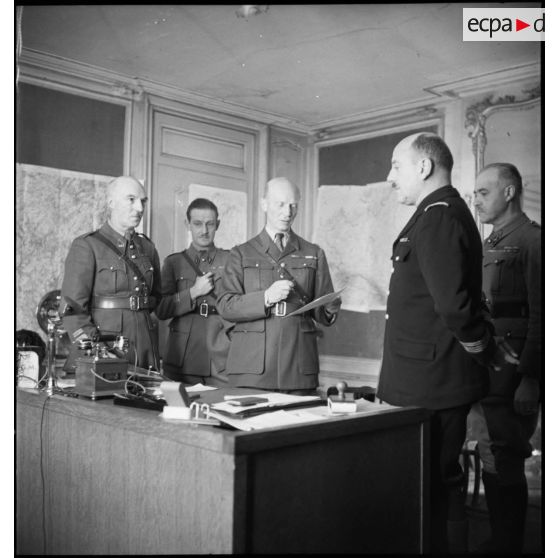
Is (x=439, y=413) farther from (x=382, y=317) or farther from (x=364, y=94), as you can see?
(x=364, y=94)

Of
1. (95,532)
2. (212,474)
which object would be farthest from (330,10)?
(95,532)

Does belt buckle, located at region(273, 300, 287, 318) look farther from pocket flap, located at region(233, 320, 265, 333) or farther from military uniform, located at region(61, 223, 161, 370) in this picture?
military uniform, located at region(61, 223, 161, 370)

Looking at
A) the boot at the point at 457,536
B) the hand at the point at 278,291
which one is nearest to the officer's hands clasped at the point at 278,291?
the hand at the point at 278,291

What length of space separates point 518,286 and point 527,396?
389 mm

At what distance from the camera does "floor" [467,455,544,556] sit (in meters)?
1.90

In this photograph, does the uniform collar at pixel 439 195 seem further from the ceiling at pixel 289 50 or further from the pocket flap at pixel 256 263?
the pocket flap at pixel 256 263

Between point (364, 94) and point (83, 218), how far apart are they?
57.2 inches

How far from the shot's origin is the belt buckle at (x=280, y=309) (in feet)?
8.82

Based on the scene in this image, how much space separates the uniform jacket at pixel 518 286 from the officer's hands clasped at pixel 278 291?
32.2 inches

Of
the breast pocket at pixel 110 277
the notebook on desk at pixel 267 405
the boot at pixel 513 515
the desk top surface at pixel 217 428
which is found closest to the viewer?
the desk top surface at pixel 217 428

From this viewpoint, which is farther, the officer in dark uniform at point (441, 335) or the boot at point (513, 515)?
the boot at point (513, 515)

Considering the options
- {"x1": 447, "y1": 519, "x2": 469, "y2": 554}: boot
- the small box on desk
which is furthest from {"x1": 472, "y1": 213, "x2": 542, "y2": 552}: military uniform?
the small box on desk

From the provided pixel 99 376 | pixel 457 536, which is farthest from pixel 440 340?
pixel 99 376

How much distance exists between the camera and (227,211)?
3154 millimetres
